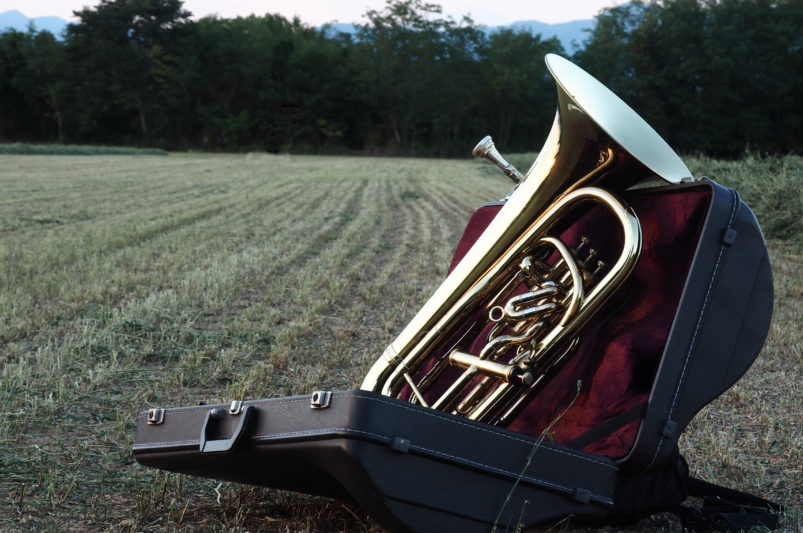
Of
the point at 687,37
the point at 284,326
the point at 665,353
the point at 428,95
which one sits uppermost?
the point at 687,37

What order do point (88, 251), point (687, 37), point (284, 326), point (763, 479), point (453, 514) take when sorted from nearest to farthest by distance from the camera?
1. point (453, 514)
2. point (763, 479)
3. point (284, 326)
4. point (88, 251)
5. point (687, 37)

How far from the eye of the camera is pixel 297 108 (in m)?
52.1

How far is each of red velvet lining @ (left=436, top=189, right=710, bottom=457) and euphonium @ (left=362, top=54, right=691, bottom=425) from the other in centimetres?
11

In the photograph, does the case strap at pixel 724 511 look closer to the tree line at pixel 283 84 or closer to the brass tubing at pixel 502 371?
the brass tubing at pixel 502 371

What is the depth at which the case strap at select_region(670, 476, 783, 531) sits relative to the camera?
7.45ft

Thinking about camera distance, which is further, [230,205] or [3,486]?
[230,205]

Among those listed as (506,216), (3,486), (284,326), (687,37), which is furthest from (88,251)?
(687,37)

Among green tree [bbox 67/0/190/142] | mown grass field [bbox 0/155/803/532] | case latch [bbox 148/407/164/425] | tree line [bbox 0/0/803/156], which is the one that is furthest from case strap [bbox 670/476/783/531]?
green tree [bbox 67/0/190/142]

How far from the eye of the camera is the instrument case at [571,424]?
1887 mm

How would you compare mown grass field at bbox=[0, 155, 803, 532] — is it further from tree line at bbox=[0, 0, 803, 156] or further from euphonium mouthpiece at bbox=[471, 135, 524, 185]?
tree line at bbox=[0, 0, 803, 156]

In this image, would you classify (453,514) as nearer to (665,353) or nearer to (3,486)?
(665,353)

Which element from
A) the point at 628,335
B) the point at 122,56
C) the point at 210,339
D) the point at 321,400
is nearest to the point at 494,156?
the point at 628,335

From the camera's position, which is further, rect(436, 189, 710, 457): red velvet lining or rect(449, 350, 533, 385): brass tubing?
rect(436, 189, 710, 457): red velvet lining

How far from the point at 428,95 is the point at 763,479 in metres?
50.4
